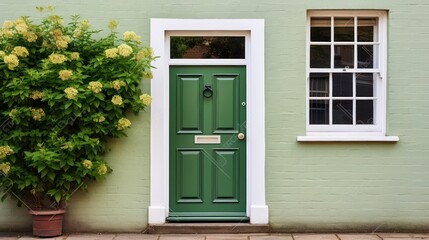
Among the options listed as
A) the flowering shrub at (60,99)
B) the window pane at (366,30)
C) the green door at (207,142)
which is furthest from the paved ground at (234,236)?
the window pane at (366,30)

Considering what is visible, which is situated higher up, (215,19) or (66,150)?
(215,19)

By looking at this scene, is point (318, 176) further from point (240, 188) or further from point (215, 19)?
point (215, 19)

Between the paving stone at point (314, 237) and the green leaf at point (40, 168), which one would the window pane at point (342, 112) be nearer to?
the paving stone at point (314, 237)

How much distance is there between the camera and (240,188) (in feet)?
28.0

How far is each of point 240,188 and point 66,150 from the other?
249 centimetres

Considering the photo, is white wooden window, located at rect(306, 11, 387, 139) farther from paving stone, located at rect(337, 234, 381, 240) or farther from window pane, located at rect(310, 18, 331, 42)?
paving stone, located at rect(337, 234, 381, 240)

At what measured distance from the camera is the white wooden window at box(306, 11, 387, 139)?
8.50 meters

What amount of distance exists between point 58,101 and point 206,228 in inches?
103

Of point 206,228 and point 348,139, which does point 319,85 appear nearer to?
point 348,139

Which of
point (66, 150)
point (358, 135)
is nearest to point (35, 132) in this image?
point (66, 150)

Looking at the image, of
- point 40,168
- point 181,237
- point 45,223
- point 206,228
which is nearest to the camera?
point 40,168

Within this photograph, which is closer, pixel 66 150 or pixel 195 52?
pixel 66 150

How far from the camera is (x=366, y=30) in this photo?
337 inches

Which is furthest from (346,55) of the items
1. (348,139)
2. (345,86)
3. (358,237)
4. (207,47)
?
(358,237)
